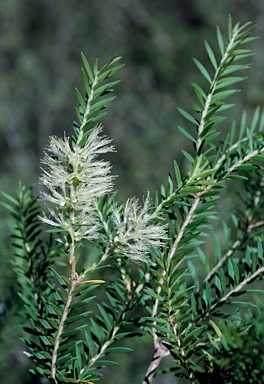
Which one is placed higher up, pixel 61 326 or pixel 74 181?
pixel 74 181

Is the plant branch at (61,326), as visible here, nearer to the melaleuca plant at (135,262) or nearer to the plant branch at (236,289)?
the melaleuca plant at (135,262)

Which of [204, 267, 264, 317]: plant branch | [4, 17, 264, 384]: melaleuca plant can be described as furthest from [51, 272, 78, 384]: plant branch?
[204, 267, 264, 317]: plant branch

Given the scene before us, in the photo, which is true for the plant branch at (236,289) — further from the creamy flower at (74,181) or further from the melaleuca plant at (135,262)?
the creamy flower at (74,181)

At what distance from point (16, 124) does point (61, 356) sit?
10.4 ft

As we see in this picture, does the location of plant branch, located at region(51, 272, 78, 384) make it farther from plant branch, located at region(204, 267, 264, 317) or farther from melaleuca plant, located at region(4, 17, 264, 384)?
plant branch, located at region(204, 267, 264, 317)

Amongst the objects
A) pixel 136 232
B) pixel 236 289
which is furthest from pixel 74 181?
pixel 236 289

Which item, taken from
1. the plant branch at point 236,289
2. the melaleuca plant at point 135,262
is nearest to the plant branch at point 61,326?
the melaleuca plant at point 135,262

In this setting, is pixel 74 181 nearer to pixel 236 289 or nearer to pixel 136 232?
pixel 136 232

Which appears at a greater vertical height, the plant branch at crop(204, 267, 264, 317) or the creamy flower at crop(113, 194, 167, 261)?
the creamy flower at crop(113, 194, 167, 261)

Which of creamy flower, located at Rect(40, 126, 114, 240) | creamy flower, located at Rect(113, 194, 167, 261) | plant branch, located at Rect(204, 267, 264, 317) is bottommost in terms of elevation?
plant branch, located at Rect(204, 267, 264, 317)

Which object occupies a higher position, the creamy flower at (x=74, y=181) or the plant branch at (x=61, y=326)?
the creamy flower at (x=74, y=181)

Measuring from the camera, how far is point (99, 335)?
1.27ft

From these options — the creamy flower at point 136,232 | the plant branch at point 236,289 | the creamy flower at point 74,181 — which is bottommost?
the plant branch at point 236,289

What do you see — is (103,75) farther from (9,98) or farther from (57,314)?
(9,98)
